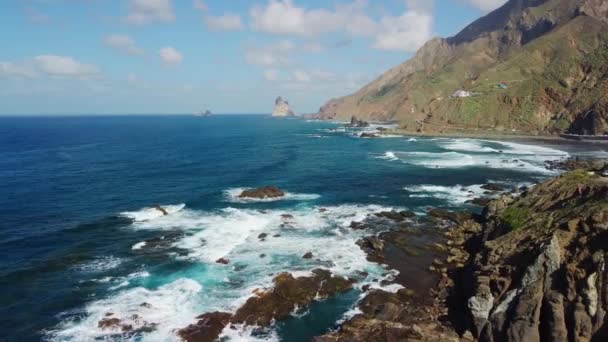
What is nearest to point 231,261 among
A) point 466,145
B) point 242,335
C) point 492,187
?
point 242,335

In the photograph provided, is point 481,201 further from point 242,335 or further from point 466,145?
point 466,145

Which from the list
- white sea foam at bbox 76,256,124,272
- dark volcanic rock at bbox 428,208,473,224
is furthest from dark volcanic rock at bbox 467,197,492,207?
white sea foam at bbox 76,256,124,272

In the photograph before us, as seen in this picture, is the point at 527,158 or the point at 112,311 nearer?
the point at 112,311

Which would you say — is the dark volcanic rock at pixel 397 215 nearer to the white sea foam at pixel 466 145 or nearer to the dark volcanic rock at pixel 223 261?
the dark volcanic rock at pixel 223 261

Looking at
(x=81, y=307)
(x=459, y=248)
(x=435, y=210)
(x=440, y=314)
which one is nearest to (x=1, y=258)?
(x=81, y=307)

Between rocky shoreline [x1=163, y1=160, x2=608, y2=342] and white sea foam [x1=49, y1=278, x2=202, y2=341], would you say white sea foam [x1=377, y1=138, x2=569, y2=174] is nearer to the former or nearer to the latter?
rocky shoreline [x1=163, y1=160, x2=608, y2=342]

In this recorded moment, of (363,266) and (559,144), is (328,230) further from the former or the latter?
(559,144)

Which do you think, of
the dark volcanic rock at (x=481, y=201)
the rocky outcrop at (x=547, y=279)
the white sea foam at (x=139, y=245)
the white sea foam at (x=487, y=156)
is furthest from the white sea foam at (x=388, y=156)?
the white sea foam at (x=139, y=245)

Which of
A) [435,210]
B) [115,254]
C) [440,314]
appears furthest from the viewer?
[435,210]
